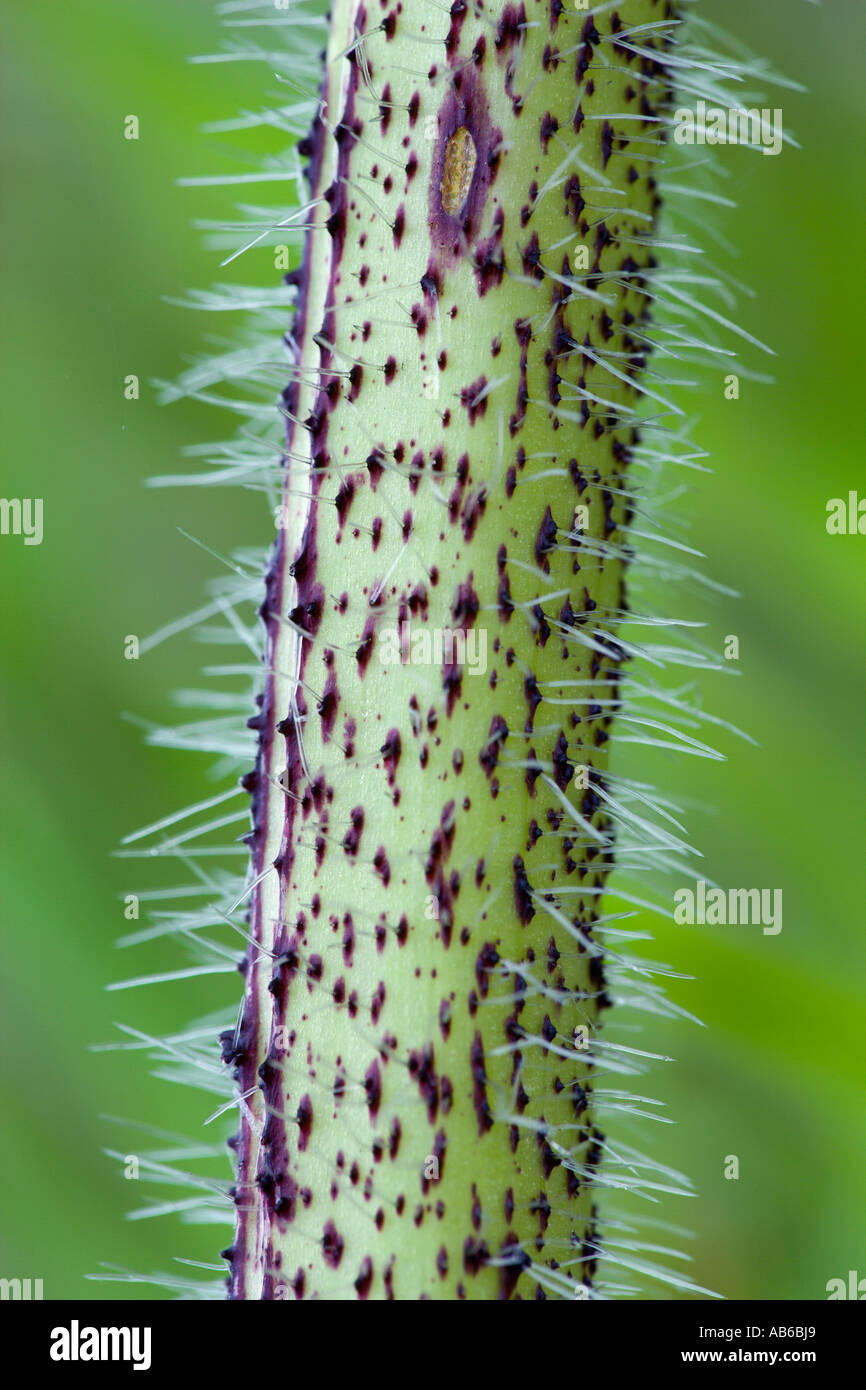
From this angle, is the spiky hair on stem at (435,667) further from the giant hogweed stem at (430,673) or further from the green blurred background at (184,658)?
the green blurred background at (184,658)

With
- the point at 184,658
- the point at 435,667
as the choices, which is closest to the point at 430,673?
the point at 435,667

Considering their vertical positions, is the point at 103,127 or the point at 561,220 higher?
the point at 103,127

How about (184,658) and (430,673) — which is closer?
(430,673)

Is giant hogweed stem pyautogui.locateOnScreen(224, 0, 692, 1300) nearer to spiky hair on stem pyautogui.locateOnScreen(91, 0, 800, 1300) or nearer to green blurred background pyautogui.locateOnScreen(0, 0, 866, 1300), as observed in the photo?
spiky hair on stem pyautogui.locateOnScreen(91, 0, 800, 1300)

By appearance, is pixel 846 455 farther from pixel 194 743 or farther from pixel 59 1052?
pixel 59 1052

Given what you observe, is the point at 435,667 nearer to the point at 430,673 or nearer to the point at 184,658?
the point at 430,673
